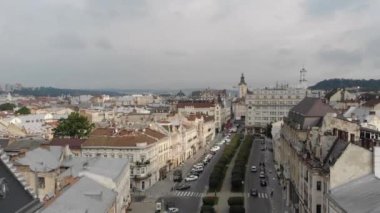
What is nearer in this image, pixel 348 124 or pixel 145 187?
pixel 348 124

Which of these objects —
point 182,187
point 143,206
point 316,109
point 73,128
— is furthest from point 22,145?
point 316,109

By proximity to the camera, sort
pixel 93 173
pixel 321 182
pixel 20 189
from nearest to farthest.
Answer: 1. pixel 20 189
2. pixel 321 182
3. pixel 93 173

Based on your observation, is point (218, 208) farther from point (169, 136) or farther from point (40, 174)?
point (169, 136)

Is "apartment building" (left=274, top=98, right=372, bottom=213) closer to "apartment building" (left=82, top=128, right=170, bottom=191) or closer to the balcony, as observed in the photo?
the balcony

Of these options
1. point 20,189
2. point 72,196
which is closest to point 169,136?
point 72,196

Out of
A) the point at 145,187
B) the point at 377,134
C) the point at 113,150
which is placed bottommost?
the point at 145,187

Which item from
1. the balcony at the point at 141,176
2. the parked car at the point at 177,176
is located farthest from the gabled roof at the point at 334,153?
the parked car at the point at 177,176

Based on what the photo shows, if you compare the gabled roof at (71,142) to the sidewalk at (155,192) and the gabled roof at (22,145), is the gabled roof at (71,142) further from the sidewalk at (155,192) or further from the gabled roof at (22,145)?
the sidewalk at (155,192)
